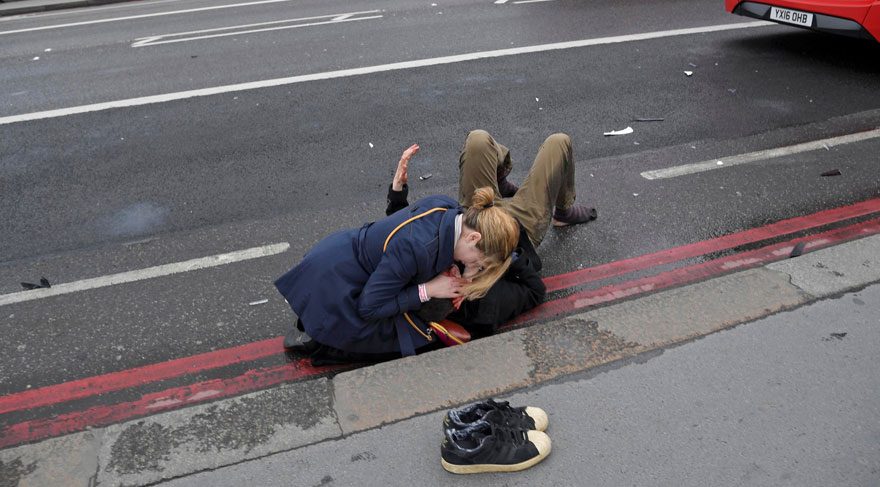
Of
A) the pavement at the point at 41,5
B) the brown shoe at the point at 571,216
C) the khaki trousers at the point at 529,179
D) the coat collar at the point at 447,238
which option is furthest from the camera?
the pavement at the point at 41,5

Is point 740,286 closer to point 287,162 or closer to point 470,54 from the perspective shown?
point 287,162

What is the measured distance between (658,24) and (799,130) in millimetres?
3549

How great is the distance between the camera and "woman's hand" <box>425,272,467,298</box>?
135 inches

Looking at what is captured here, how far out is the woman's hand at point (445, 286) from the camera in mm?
3426

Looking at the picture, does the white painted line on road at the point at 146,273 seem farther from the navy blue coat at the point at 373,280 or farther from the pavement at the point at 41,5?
the pavement at the point at 41,5

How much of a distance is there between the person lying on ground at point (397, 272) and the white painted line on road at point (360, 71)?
4837 millimetres

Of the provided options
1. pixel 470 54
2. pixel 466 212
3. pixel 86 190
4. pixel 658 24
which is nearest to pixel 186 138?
pixel 86 190

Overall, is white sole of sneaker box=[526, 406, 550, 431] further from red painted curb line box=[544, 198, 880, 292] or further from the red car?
the red car

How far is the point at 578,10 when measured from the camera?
33.9ft

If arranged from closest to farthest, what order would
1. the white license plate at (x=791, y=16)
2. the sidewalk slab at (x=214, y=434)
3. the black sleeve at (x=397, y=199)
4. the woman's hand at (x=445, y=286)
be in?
the sidewalk slab at (x=214, y=434), the woman's hand at (x=445, y=286), the black sleeve at (x=397, y=199), the white license plate at (x=791, y=16)

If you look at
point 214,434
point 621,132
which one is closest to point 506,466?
point 214,434

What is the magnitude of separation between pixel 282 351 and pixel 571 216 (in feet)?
7.10

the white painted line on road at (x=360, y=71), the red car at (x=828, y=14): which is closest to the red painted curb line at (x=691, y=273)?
the red car at (x=828, y=14)

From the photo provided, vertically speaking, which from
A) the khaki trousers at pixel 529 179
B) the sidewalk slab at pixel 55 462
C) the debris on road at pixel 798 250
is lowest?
the sidewalk slab at pixel 55 462
